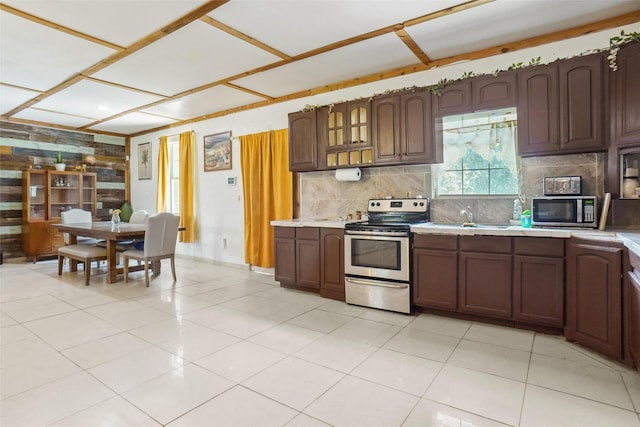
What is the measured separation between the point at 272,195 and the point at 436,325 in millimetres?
3000

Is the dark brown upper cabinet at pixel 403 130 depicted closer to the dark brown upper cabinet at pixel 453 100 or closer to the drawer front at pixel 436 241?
the dark brown upper cabinet at pixel 453 100

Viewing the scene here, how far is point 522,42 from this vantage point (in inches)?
133

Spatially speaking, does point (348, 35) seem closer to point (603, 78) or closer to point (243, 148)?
point (603, 78)

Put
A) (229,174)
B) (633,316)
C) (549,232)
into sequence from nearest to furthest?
(633,316) < (549,232) < (229,174)

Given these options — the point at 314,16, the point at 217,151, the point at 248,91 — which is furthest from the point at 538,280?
the point at 217,151

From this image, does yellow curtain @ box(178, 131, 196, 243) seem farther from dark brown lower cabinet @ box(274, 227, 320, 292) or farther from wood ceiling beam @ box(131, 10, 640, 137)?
dark brown lower cabinet @ box(274, 227, 320, 292)

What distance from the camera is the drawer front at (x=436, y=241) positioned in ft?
10.5

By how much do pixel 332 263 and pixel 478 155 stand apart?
1956 mm

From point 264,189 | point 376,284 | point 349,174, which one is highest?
point 349,174

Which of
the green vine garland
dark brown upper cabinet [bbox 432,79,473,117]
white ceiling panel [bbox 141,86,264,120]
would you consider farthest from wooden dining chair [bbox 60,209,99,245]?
dark brown upper cabinet [bbox 432,79,473,117]

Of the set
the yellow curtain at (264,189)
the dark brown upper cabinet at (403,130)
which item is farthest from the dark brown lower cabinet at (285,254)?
the dark brown upper cabinet at (403,130)

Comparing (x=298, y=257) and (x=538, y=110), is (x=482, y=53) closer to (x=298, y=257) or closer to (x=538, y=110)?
(x=538, y=110)

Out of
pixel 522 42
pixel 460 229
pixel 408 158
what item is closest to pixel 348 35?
pixel 408 158

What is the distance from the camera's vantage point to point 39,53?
11.8 ft
